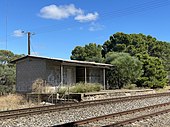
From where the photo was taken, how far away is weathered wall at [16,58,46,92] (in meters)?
26.5

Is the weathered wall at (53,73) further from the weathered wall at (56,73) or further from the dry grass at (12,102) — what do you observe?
the dry grass at (12,102)

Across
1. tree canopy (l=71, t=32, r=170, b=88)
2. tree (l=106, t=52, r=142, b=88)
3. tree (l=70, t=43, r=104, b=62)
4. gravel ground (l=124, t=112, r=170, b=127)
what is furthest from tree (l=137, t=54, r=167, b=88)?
gravel ground (l=124, t=112, r=170, b=127)

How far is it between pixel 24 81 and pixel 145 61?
57.5ft

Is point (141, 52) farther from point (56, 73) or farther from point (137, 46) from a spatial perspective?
point (56, 73)

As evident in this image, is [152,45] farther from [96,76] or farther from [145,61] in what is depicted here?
[96,76]

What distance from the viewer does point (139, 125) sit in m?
9.64

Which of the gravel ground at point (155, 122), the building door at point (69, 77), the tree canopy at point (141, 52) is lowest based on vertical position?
the gravel ground at point (155, 122)

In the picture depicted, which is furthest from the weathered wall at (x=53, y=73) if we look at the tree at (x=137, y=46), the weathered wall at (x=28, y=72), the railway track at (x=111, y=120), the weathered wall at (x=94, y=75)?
the tree at (x=137, y=46)

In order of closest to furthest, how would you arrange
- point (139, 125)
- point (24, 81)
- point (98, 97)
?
1. point (139, 125)
2. point (98, 97)
3. point (24, 81)

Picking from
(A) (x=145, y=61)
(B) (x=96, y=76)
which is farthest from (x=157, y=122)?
(A) (x=145, y=61)

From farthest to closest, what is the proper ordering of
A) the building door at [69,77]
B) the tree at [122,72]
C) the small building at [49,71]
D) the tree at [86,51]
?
the tree at [86,51]
the tree at [122,72]
the building door at [69,77]
the small building at [49,71]

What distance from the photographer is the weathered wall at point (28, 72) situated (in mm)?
26550

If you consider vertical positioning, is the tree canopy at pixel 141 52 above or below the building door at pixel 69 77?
above

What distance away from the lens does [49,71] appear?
26.3 metres
